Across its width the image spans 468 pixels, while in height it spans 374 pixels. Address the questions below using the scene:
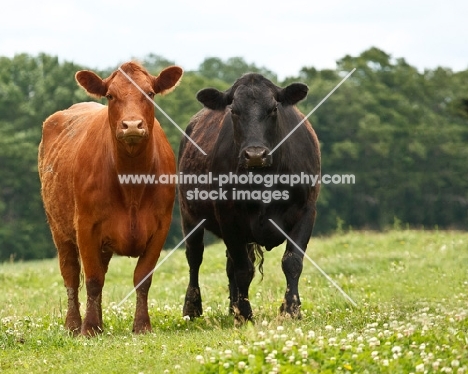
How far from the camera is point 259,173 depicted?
10.5 m

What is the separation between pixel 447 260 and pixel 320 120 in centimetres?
6226

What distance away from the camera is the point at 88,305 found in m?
10.0

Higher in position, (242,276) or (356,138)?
(242,276)

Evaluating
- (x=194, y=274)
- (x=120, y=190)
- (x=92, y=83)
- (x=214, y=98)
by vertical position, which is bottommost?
(x=194, y=274)

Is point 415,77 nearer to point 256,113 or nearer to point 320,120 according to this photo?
point 320,120

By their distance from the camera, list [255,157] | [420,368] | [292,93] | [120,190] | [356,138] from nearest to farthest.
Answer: [420,368] → [255,157] → [120,190] → [292,93] → [356,138]

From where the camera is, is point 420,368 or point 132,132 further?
point 132,132

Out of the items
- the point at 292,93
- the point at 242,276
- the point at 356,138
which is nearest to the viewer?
the point at 242,276

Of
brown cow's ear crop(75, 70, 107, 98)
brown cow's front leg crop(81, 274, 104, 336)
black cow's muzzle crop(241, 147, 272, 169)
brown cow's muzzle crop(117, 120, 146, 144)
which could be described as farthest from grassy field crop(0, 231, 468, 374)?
brown cow's ear crop(75, 70, 107, 98)

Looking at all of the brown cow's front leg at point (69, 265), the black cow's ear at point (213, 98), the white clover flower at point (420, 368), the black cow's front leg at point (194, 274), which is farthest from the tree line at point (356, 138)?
the white clover flower at point (420, 368)

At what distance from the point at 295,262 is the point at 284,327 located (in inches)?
71.8

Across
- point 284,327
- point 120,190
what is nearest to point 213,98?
point 120,190

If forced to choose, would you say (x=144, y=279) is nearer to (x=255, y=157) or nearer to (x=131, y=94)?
(x=255, y=157)

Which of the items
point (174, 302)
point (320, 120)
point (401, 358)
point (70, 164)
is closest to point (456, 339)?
point (401, 358)
